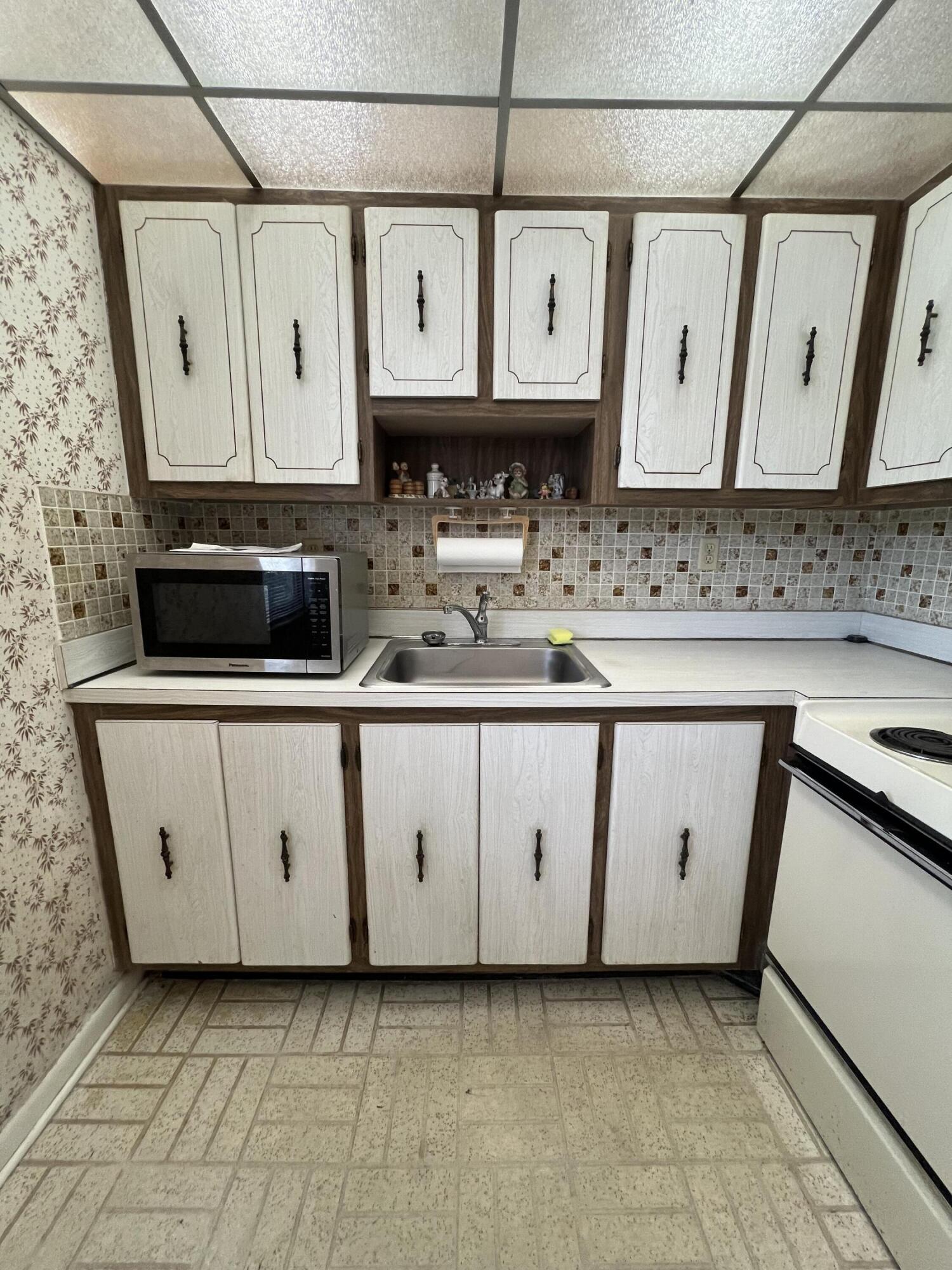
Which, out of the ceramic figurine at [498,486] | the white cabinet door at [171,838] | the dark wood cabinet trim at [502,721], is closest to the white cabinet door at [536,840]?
the dark wood cabinet trim at [502,721]

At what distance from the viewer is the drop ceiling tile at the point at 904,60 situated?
0.96m

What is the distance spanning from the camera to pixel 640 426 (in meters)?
1.50

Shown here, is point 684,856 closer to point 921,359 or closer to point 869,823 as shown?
point 869,823

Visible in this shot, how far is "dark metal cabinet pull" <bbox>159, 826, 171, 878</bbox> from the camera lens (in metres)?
1.39

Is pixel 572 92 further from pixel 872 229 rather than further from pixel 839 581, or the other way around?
pixel 839 581

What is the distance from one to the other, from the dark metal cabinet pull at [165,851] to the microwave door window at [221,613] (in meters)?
0.48

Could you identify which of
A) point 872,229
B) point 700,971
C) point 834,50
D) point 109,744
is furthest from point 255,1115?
point 872,229

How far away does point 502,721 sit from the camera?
1351mm

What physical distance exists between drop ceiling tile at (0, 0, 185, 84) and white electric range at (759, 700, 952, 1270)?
1.99 metres

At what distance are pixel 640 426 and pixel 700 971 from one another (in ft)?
5.31

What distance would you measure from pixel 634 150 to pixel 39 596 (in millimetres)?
1785

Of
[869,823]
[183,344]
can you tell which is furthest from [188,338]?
[869,823]

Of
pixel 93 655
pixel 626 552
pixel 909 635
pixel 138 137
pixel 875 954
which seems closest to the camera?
pixel 875 954

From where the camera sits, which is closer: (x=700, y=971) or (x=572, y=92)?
(x=572, y=92)
